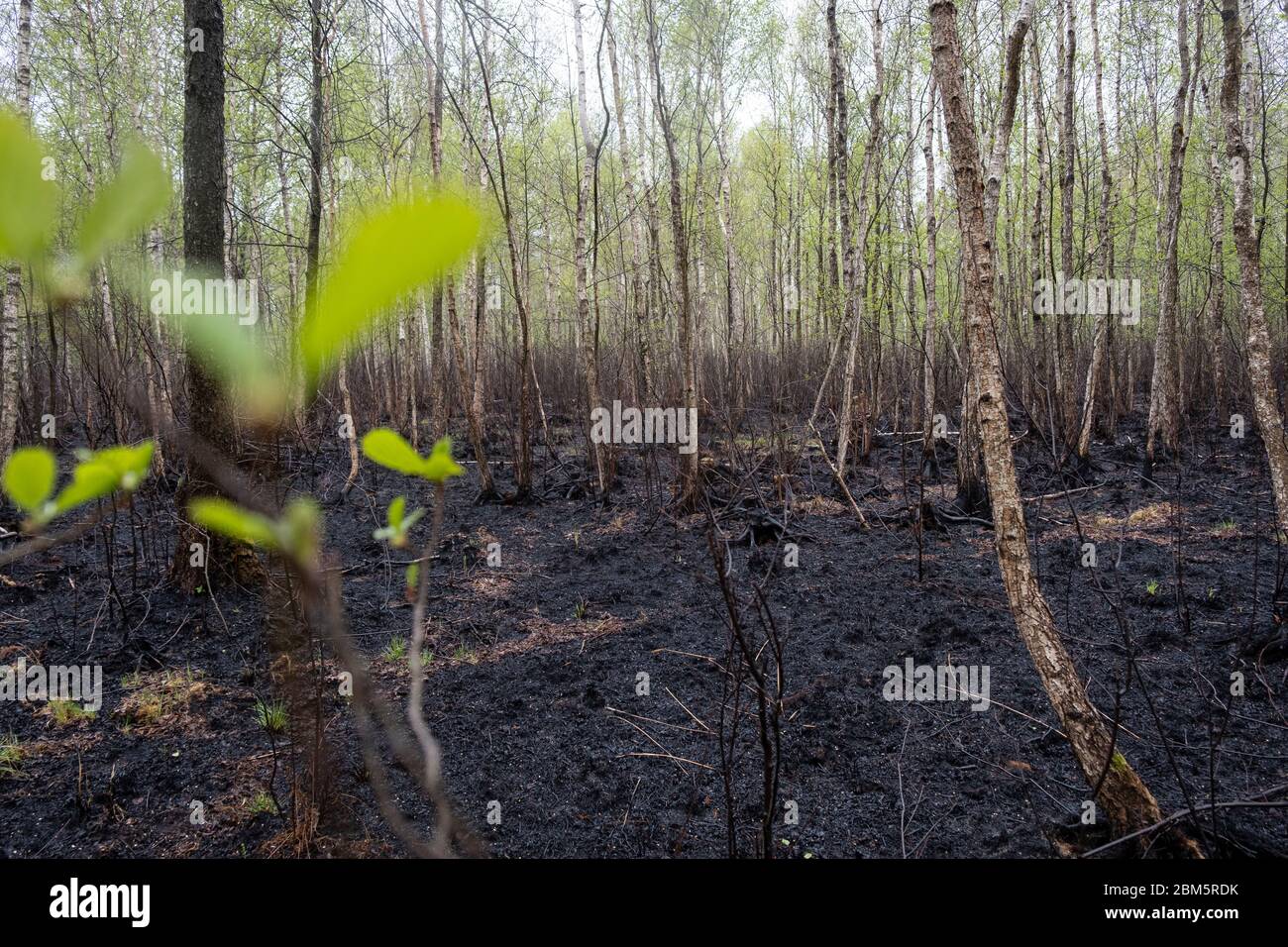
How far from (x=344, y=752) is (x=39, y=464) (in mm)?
2682

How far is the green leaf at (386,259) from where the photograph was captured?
0.77 feet

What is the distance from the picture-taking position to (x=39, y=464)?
0.30 meters

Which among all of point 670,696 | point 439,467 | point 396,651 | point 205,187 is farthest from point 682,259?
point 439,467

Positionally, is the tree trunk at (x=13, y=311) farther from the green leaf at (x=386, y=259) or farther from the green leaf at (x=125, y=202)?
the green leaf at (x=386, y=259)

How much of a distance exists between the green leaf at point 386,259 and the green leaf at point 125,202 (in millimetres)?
90

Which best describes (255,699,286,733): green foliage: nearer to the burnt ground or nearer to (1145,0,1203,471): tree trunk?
the burnt ground

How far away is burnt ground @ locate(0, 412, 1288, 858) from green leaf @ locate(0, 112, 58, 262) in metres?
0.69

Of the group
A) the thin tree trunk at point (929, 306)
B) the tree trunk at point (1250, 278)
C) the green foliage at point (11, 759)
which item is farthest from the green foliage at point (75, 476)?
the thin tree trunk at point (929, 306)

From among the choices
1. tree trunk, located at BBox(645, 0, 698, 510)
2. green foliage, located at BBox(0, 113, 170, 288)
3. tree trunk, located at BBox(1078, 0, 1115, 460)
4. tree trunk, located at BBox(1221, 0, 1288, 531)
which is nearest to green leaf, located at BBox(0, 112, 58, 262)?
green foliage, located at BBox(0, 113, 170, 288)

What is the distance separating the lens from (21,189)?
0.23 m

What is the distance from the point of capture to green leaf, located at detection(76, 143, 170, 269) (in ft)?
0.87
